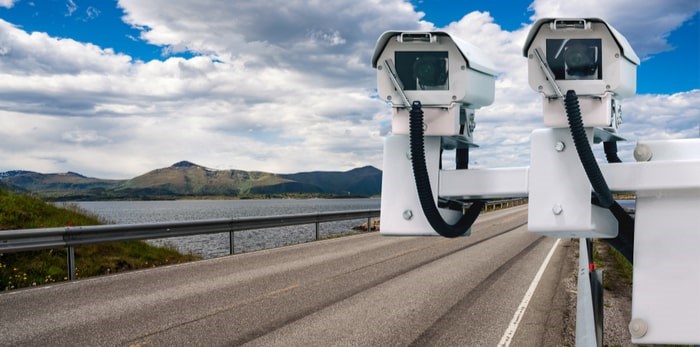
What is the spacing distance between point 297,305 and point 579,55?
756 cm

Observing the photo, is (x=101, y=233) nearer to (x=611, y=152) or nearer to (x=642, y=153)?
A: (x=611, y=152)

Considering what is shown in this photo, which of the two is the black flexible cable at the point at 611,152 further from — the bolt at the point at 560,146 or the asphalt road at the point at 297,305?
the asphalt road at the point at 297,305

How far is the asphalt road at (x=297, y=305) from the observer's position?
24.1 ft

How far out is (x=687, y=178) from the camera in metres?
2.01

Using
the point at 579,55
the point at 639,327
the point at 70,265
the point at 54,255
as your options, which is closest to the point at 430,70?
the point at 579,55

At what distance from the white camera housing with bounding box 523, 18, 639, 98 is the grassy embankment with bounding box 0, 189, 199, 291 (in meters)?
11.4

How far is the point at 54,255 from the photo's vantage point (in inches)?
537

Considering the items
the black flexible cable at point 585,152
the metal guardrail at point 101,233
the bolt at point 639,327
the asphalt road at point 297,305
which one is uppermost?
the black flexible cable at point 585,152

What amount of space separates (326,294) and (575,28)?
8.40 metres

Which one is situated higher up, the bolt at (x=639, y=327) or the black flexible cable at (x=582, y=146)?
the black flexible cable at (x=582, y=146)

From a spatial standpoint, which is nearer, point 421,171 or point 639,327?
point 639,327

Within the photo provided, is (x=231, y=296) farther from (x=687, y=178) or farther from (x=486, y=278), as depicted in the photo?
(x=687, y=178)

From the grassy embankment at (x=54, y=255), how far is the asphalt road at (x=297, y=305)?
1.20 meters

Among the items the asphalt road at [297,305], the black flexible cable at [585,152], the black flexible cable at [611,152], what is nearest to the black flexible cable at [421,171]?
the black flexible cable at [585,152]
